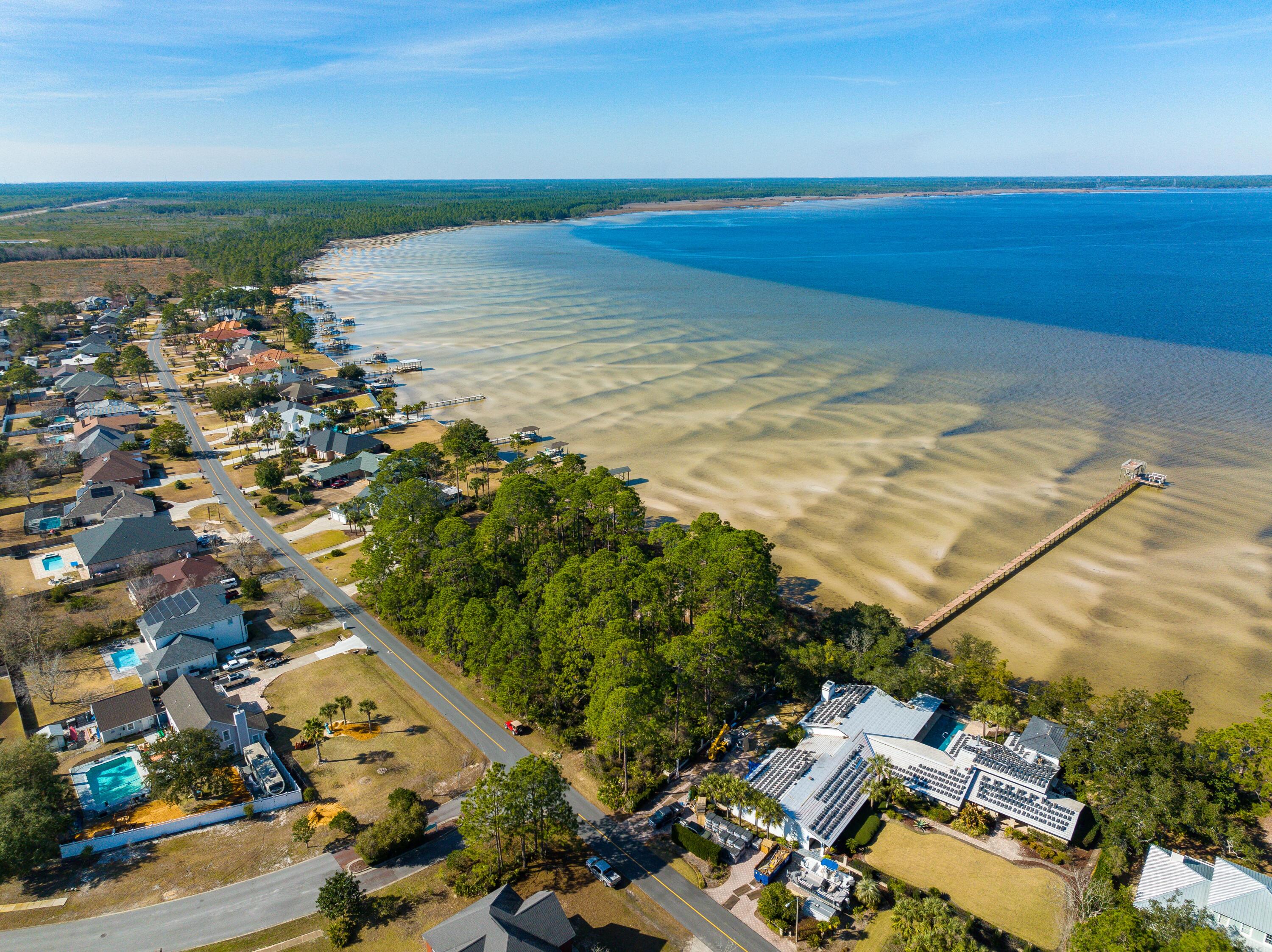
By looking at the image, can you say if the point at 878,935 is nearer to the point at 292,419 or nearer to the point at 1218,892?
the point at 1218,892

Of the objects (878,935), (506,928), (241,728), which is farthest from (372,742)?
(878,935)

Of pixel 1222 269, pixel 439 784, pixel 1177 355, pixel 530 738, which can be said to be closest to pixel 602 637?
pixel 530 738

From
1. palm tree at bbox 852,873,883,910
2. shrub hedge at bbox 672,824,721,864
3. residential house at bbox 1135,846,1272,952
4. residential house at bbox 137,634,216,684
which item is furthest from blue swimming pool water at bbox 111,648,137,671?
residential house at bbox 1135,846,1272,952

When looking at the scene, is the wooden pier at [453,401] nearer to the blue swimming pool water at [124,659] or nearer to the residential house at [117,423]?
the residential house at [117,423]

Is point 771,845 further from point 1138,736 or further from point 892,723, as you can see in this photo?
point 1138,736

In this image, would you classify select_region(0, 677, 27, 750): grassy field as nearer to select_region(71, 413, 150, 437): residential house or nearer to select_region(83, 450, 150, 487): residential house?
select_region(83, 450, 150, 487): residential house
